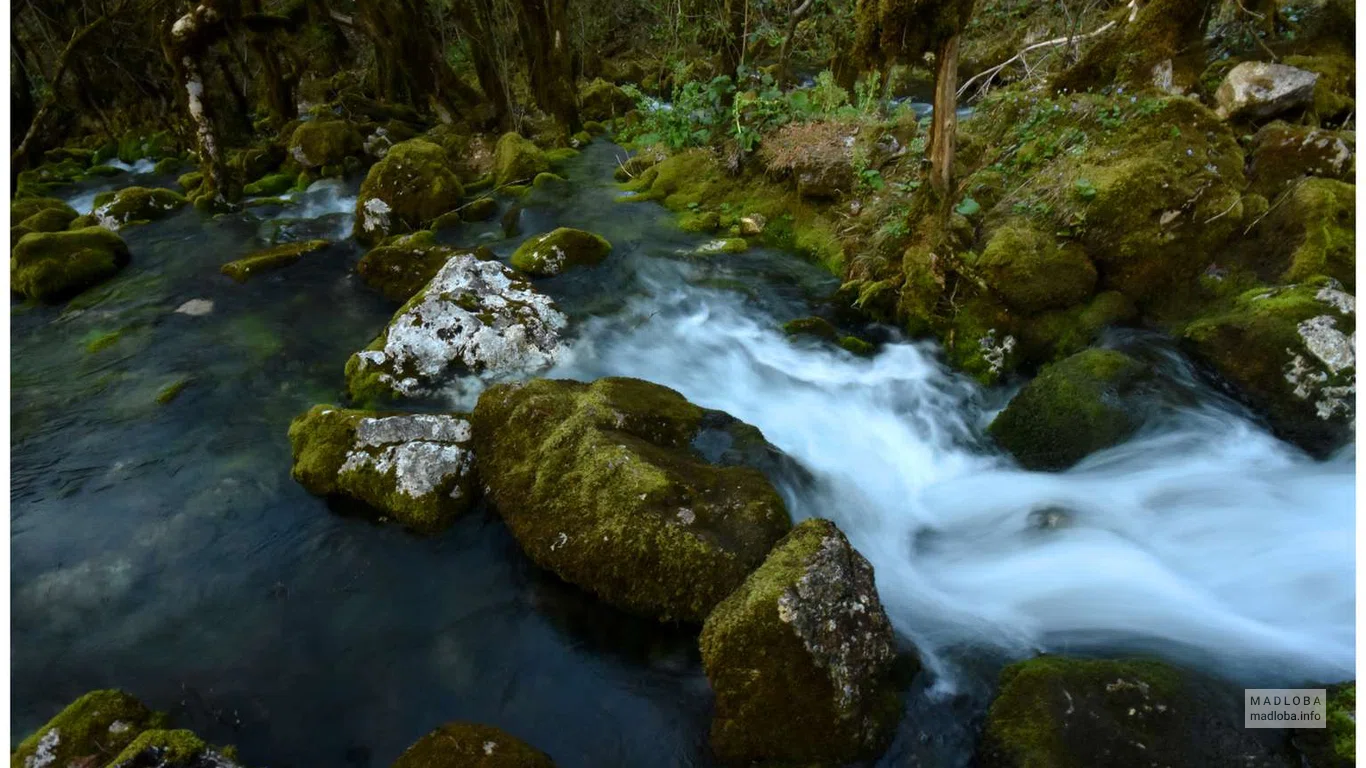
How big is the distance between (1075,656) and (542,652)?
10.5 feet

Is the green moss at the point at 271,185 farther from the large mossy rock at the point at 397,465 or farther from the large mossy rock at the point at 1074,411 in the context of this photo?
the large mossy rock at the point at 1074,411

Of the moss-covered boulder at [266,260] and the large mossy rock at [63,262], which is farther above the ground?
the large mossy rock at [63,262]

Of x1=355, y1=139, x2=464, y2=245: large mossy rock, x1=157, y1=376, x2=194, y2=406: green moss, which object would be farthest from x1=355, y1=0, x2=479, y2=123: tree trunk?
x1=157, y1=376, x2=194, y2=406: green moss

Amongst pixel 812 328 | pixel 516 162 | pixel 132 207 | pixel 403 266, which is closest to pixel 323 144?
pixel 132 207

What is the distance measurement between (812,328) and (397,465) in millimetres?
4490

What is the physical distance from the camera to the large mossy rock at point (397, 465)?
5121 mm

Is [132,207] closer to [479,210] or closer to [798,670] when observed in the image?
[479,210]

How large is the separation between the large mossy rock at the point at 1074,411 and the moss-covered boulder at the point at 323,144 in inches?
551

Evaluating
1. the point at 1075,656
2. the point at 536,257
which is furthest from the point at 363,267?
the point at 1075,656

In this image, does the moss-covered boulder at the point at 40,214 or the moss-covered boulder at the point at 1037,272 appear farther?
the moss-covered boulder at the point at 40,214

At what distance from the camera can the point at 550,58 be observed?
1543 centimetres

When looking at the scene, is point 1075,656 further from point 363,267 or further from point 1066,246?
point 363,267

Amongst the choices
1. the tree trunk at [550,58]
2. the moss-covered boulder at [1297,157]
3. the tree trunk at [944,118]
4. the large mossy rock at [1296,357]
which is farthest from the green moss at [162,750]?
the tree trunk at [550,58]

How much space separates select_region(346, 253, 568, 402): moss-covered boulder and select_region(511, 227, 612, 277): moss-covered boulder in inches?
67.8
